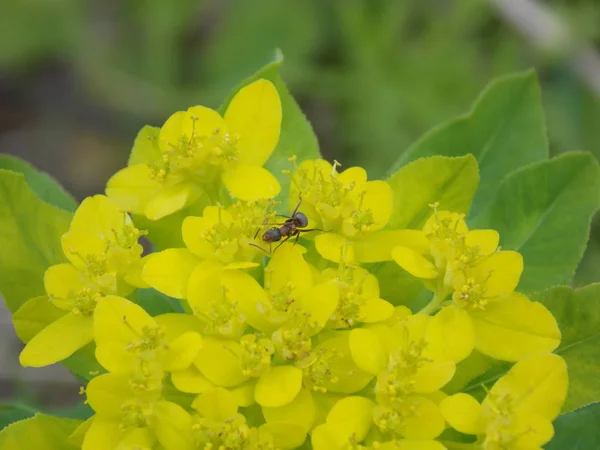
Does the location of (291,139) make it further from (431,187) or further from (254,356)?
(254,356)

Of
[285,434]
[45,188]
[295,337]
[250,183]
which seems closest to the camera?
[285,434]

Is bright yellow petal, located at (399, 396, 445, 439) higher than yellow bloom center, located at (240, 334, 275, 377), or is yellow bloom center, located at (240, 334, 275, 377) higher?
yellow bloom center, located at (240, 334, 275, 377)

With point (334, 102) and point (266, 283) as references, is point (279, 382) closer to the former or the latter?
point (266, 283)

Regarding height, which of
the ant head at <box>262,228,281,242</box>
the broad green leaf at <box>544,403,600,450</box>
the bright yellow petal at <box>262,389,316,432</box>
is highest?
the ant head at <box>262,228,281,242</box>

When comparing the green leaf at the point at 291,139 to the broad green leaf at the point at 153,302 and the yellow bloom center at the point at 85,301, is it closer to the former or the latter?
the broad green leaf at the point at 153,302

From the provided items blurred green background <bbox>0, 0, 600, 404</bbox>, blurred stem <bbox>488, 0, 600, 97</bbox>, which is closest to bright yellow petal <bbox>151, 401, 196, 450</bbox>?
blurred green background <bbox>0, 0, 600, 404</bbox>

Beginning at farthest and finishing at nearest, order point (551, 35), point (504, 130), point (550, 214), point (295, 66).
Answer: point (295, 66)
point (551, 35)
point (504, 130)
point (550, 214)

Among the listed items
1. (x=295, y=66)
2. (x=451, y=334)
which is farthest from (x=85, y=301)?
(x=295, y=66)

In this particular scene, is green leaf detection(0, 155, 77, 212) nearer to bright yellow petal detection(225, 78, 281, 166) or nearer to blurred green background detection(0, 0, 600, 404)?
bright yellow petal detection(225, 78, 281, 166)
